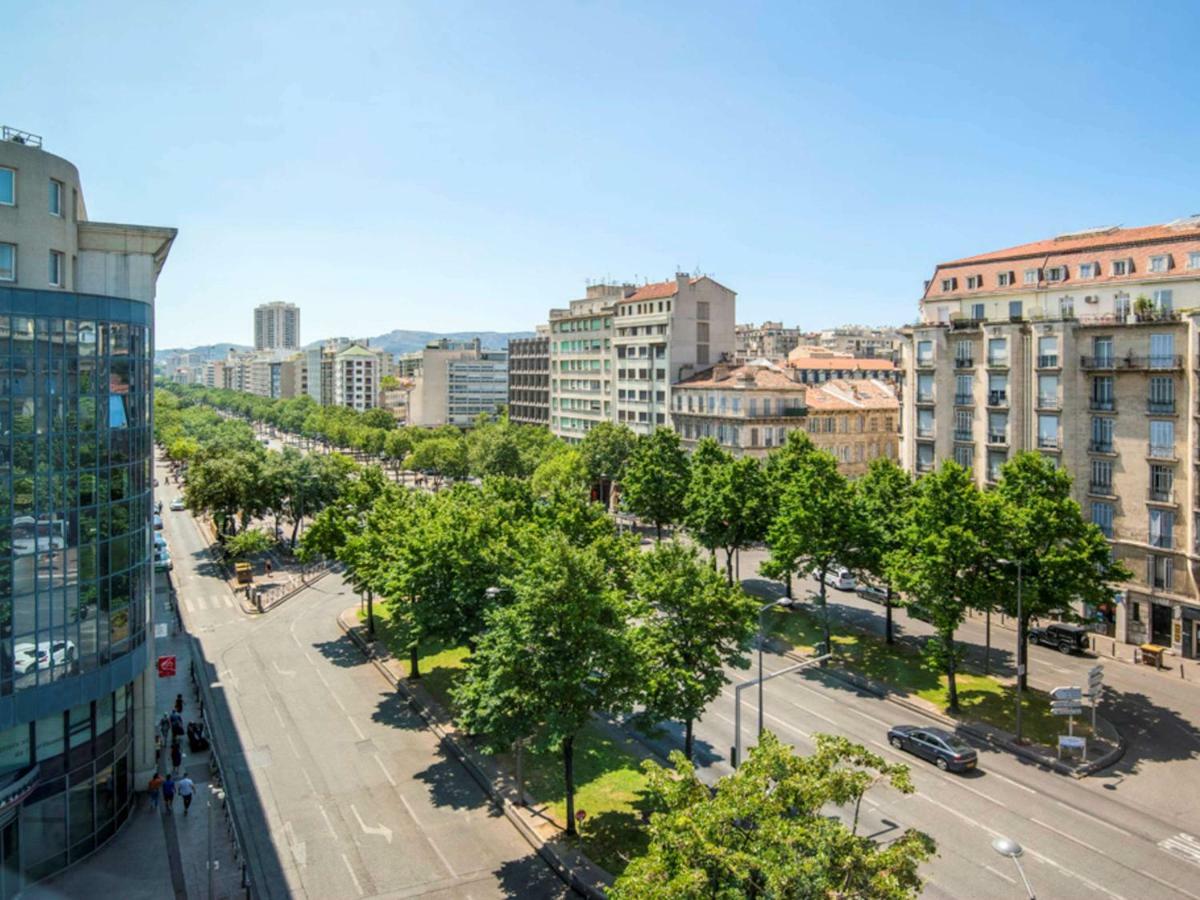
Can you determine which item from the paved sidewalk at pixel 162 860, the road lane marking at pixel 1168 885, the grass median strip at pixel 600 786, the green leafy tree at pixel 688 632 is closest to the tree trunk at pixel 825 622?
the grass median strip at pixel 600 786

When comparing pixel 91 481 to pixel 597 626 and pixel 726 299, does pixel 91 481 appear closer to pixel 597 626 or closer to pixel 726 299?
pixel 597 626

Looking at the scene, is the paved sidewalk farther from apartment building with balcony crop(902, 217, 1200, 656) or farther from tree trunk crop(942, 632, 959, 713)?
apartment building with balcony crop(902, 217, 1200, 656)

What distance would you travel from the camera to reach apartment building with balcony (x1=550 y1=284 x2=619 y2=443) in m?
125

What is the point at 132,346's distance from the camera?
1336 inches

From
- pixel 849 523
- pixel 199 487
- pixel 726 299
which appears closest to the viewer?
pixel 849 523

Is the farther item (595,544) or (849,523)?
(849,523)

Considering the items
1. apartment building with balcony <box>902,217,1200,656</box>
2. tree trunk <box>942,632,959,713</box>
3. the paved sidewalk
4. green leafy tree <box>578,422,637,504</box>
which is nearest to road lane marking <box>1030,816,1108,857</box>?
tree trunk <box>942,632,959,713</box>

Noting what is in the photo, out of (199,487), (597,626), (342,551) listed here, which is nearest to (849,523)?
(597,626)

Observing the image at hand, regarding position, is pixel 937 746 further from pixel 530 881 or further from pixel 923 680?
pixel 530 881

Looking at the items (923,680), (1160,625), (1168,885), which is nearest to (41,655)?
(1168,885)

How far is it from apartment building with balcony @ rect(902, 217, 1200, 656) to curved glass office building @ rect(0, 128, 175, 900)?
5192cm

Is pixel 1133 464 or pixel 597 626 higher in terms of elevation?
pixel 1133 464

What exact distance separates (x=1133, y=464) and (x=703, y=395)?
50.2m

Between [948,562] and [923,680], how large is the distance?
939 cm
